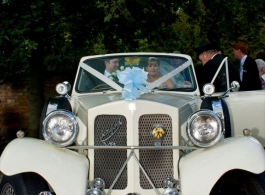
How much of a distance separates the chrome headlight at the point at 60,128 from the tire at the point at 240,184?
1472 mm

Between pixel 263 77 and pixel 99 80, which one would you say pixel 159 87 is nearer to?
pixel 99 80

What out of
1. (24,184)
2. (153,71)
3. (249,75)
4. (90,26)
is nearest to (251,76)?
(249,75)

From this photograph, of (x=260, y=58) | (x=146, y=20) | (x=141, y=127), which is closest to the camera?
(x=141, y=127)

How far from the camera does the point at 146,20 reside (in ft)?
→ 38.6

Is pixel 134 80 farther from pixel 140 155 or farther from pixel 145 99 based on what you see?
pixel 140 155

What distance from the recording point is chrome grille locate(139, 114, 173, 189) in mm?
4957

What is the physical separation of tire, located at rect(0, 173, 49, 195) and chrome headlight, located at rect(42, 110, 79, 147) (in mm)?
422

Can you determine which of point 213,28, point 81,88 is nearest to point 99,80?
point 81,88

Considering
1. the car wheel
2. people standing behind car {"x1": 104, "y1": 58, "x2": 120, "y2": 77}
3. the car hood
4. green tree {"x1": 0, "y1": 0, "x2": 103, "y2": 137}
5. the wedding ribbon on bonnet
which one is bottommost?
the car wheel

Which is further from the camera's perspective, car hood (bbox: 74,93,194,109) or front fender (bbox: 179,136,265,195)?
car hood (bbox: 74,93,194,109)

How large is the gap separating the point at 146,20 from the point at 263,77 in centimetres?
356

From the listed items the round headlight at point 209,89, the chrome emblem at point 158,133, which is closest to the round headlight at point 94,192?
the chrome emblem at point 158,133

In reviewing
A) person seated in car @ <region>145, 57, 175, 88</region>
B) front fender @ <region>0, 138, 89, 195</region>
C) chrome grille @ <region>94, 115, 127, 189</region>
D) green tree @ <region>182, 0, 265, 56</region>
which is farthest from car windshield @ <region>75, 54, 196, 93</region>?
green tree @ <region>182, 0, 265, 56</region>

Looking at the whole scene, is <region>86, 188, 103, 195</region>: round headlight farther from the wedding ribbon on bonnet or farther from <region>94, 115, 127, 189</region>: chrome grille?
the wedding ribbon on bonnet
